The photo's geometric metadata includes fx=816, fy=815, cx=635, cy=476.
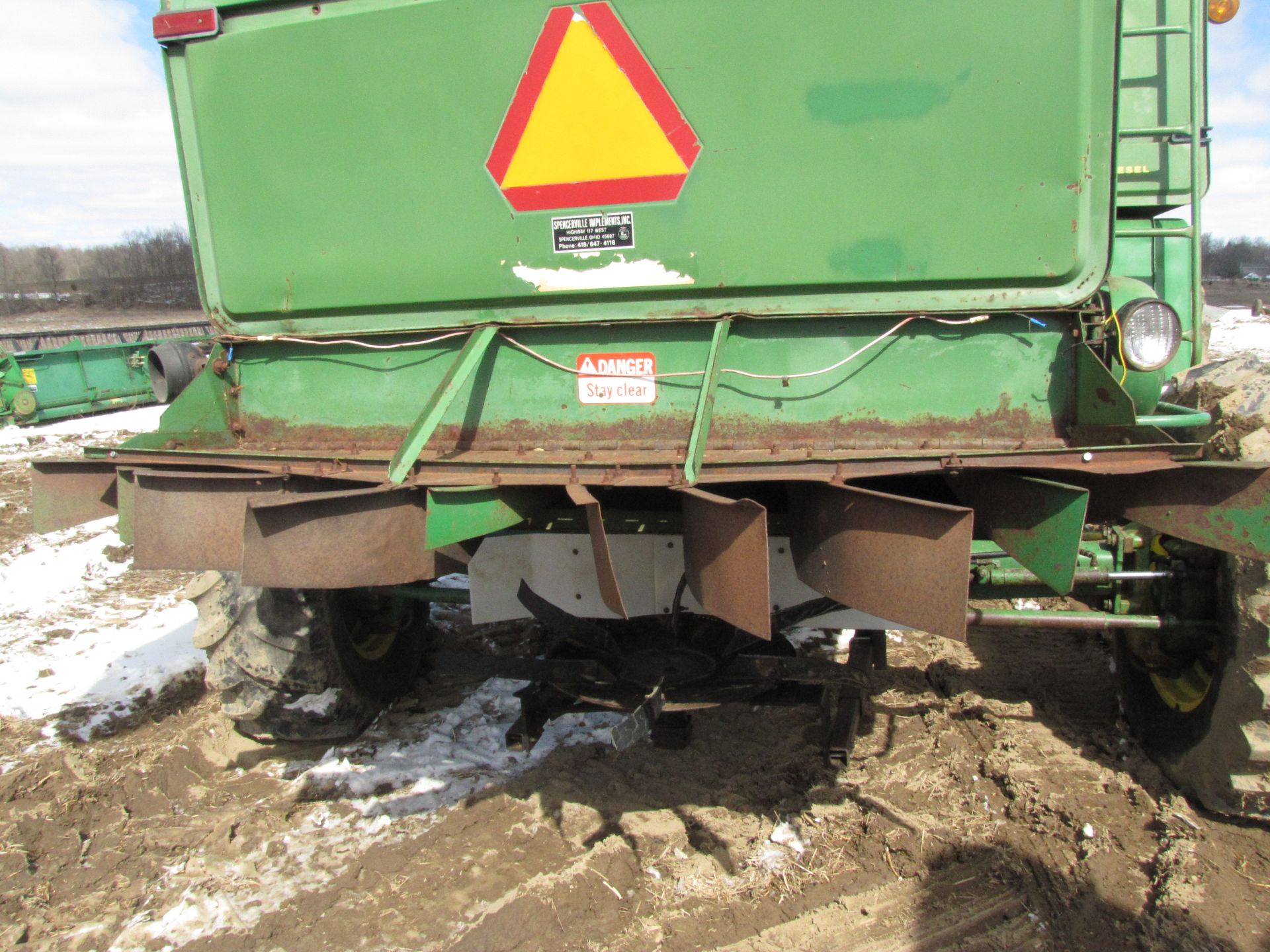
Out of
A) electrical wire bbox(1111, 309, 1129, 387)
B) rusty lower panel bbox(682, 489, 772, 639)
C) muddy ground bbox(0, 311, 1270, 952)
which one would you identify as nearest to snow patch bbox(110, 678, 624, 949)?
muddy ground bbox(0, 311, 1270, 952)

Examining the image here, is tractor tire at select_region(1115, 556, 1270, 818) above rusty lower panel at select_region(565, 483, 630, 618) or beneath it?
beneath

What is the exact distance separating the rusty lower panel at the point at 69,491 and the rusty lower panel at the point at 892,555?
6.77ft

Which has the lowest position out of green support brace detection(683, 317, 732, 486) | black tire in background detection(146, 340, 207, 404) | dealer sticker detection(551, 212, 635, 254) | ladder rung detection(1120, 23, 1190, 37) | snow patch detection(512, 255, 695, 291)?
green support brace detection(683, 317, 732, 486)

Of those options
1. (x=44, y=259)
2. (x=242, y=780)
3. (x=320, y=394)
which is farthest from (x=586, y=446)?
(x=44, y=259)

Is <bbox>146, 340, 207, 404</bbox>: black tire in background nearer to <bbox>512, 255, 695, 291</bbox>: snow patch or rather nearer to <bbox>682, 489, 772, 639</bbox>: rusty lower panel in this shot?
<bbox>512, 255, 695, 291</bbox>: snow patch

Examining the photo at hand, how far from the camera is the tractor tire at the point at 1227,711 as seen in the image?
8.29 ft

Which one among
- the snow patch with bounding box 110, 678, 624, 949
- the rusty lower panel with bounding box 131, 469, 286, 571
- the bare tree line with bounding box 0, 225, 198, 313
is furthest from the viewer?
the bare tree line with bounding box 0, 225, 198, 313

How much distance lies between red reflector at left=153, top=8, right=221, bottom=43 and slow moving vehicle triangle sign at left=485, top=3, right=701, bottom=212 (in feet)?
3.38

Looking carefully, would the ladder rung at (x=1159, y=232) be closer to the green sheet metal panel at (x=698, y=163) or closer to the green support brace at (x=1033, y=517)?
the green sheet metal panel at (x=698, y=163)

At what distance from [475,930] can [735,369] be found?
195cm

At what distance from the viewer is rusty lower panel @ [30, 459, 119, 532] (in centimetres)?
242

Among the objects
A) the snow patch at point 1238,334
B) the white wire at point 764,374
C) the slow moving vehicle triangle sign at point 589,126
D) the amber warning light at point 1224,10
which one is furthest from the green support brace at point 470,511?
the snow patch at point 1238,334

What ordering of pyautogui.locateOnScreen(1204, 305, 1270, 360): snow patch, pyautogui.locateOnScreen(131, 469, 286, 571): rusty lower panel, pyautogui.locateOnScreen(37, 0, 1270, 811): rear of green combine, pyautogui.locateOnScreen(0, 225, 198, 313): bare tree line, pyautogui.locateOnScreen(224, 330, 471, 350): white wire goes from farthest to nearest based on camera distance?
pyautogui.locateOnScreen(0, 225, 198, 313): bare tree line < pyautogui.locateOnScreen(1204, 305, 1270, 360): snow patch < pyautogui.locateOnScreen(224, 330, 471, 350): white wire < pyautogui.locateOnScreen(131, 469, 286, 571): rusty lower panel < pyautogui.locateOnScreen(37, 0, 1270, 811): rear of green combine

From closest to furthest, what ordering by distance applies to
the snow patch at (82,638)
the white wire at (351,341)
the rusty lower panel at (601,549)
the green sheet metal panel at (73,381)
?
the rusty lower panel at (601,549) → the white wire at (351,341) → the snow patch at (82,638) → the green sheet metal panel at (73,381)
